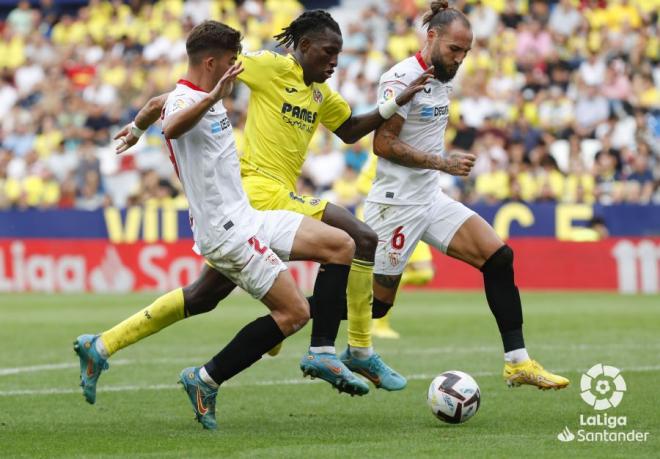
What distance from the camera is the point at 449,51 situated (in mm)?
9219

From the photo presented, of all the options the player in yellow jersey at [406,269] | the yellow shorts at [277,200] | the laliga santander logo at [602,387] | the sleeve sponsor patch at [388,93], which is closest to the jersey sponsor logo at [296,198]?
the yellow shorts at [277,200]

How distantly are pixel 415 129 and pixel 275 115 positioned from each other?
1111 mm

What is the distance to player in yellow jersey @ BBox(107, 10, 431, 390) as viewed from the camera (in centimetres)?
870

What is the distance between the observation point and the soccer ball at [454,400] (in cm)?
793

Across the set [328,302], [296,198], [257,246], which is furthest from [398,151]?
[257,246]

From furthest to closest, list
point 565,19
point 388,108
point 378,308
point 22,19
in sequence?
point 22,19
point 565,19
point 378,308
point 388,108

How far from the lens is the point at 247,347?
7.94 m

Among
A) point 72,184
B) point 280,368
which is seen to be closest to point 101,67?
point 72,184

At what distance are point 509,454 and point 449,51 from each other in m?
3.46

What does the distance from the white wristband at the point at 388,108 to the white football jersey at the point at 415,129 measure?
67 millimetres

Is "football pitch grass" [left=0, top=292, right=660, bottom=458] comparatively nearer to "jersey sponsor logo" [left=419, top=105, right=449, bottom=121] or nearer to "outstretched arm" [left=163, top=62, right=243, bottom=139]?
"outstretched arm" [left=163, top=62, right=243, bottom=139]

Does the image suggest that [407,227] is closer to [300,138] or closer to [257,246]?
[300,138]

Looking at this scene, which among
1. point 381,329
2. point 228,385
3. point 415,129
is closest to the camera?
point 415,129

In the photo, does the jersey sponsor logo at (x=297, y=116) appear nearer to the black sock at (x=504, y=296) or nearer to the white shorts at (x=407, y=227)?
the white shorts at (x=407, y=227)
